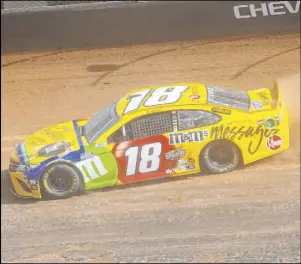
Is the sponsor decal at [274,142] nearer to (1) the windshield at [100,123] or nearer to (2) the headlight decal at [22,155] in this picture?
(1) the windshield at [100,123]

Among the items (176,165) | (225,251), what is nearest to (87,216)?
(176,165)

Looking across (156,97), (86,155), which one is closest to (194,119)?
(156,97)

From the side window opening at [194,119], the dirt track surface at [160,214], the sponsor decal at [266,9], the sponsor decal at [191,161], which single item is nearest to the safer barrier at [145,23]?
the sponsor decal at [266,9]

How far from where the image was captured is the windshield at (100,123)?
9.87 metres

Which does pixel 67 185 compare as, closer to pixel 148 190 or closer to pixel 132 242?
pixel 148 190

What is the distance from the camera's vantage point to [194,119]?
384 inches

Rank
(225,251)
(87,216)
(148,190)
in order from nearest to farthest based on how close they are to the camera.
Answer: (225,251), (87,216), (148,190)

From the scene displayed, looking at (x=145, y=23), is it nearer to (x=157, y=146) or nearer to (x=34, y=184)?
(x=157, y=146)

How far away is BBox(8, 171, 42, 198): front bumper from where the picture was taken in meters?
9.82

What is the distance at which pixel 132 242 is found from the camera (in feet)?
26.8

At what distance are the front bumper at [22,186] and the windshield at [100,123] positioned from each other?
1.04 metres

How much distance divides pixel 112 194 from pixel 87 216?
78 centimetres

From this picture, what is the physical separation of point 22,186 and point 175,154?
228 centimetres

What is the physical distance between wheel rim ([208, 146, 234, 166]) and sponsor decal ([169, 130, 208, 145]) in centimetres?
26
